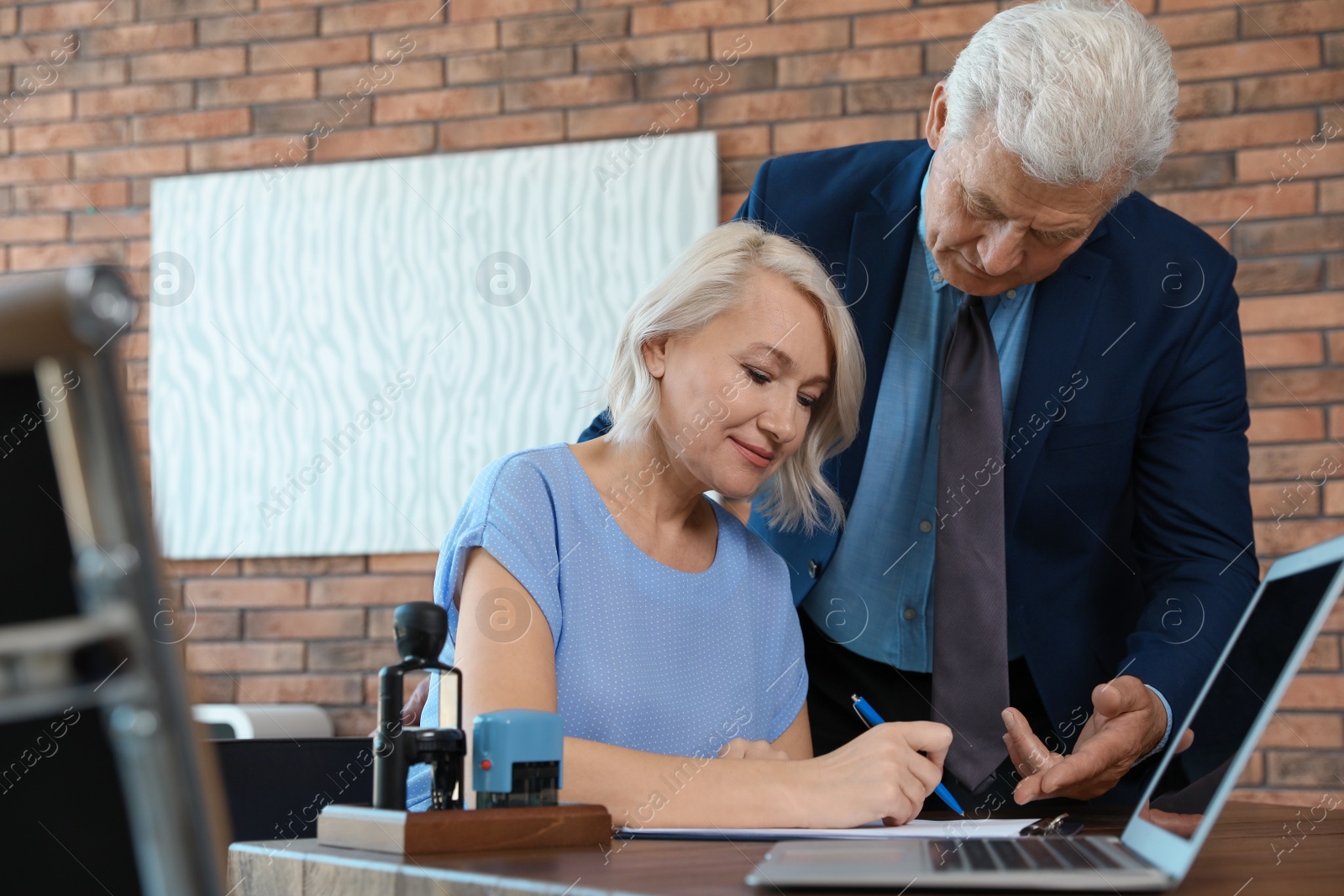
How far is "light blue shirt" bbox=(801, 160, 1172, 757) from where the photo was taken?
1.76 m

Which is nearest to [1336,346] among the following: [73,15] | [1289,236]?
[1289,236]

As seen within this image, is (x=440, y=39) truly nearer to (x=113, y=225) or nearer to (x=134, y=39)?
(x=134, y=39)

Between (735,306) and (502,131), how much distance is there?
6.26ft

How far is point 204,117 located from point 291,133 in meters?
0.28

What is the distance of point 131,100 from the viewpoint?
12.1 feet

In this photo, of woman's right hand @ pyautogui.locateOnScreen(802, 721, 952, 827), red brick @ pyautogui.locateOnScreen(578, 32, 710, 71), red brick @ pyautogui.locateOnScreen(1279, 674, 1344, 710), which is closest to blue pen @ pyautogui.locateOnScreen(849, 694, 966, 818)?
woman's right hand @ pyautogui.locateOnScreen(802, 721, 952, 827)

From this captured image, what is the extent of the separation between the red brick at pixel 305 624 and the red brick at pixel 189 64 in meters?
1.53

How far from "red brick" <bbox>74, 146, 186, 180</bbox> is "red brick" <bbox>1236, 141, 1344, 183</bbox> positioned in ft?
9.17

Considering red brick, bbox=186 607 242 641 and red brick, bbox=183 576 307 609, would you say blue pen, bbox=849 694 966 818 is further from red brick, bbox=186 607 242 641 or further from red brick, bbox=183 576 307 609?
red brick, bbox=186 607 242 641

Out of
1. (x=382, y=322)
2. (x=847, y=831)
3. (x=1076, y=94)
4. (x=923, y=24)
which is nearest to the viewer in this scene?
(x=847, y=831)

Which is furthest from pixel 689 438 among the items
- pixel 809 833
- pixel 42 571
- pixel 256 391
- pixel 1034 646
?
pixel 256 391

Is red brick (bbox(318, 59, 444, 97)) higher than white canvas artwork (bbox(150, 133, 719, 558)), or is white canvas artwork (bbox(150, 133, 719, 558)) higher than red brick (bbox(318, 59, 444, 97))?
red brick (bbox(318, 59, 444, 97))

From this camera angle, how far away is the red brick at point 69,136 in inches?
145

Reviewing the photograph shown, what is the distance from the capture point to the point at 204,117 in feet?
11.9
